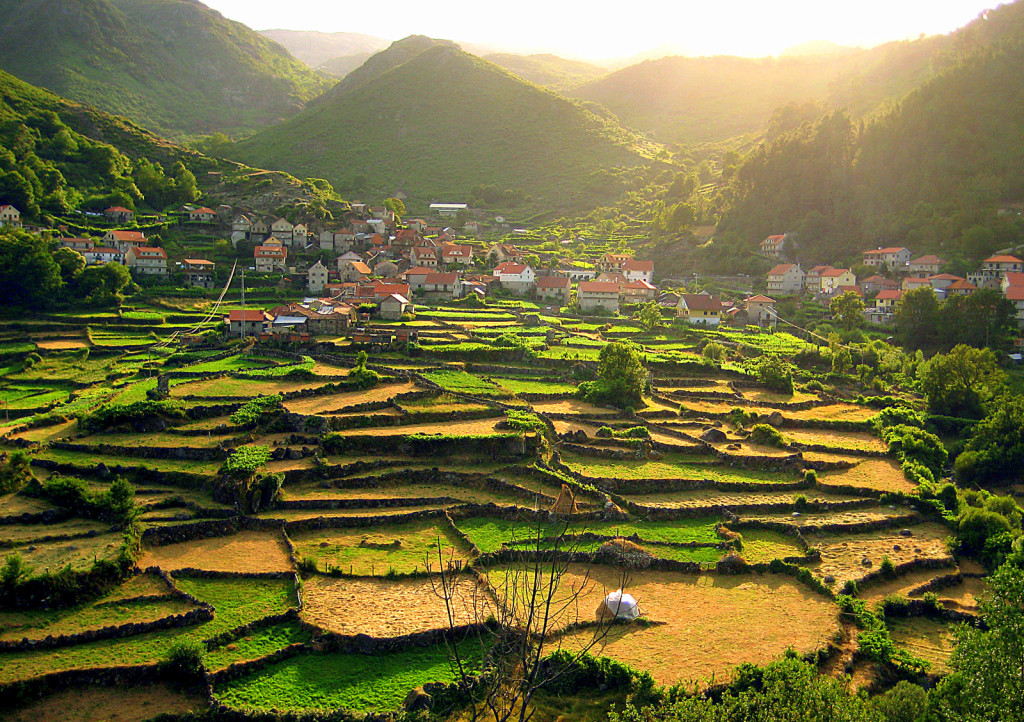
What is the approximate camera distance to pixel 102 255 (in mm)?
56312

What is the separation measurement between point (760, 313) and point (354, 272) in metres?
37.5

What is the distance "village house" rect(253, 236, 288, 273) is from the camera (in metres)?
61.9

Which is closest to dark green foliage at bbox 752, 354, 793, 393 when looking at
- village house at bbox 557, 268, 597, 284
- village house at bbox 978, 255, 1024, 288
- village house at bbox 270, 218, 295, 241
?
village house at bbox 557, 268, 597, 284

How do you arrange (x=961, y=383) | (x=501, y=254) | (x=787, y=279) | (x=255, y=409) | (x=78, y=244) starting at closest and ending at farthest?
(x=255, y=409)
(x=961, y=383)
(x=78, y=244)
(x=787, y=279)
(x=501, y=254)

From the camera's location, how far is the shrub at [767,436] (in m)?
35.7

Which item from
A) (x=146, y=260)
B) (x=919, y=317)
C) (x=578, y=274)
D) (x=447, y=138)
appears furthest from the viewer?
(x=447, y=138)

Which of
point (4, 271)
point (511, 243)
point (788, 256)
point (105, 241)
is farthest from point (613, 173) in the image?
point (4, 271)

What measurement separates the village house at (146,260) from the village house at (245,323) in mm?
15961

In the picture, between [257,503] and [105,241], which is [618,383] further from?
[105,241]

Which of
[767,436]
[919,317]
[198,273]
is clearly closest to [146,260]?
[198,273]

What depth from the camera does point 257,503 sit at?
86.7ft

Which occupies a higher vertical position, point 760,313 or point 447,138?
point 447,138

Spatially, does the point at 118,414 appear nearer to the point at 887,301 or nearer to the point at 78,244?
the point at 78,244

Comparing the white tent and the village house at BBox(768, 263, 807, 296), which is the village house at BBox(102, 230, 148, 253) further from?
the village house at BBox(768, 263, 807, 296)
